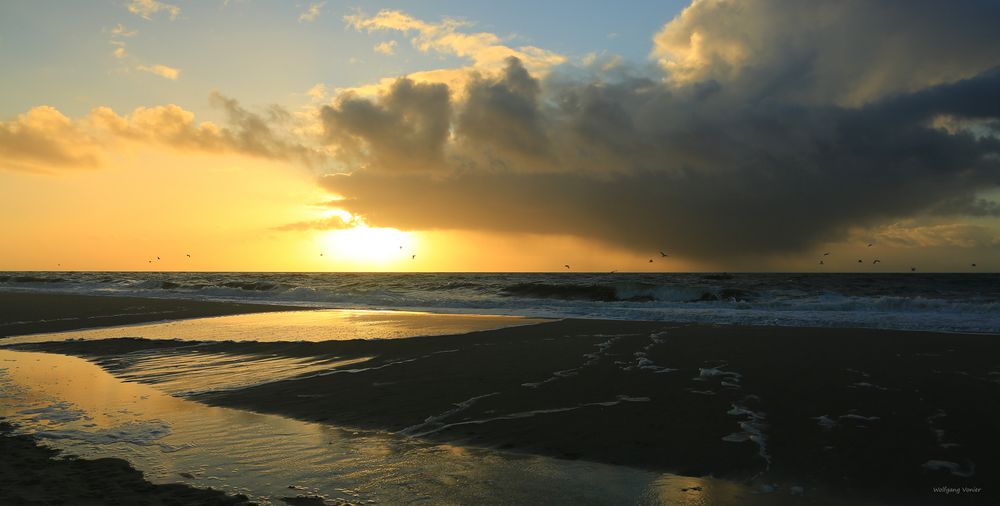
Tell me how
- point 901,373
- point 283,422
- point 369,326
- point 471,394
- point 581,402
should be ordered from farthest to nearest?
point 369,326, point 901,373, point 471,394, point 581,402, point 283,422

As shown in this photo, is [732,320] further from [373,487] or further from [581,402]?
[373,487]

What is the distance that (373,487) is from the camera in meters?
5.69

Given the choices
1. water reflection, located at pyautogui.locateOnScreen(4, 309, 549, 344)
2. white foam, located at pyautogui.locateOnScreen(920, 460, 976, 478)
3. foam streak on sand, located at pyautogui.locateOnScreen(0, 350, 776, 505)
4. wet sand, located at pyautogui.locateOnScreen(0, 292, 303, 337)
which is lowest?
wet sand, located at pyautogui.locateOnScreen(0, 292, 303, 337)

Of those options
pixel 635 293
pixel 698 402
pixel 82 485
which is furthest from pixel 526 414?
pixel 635 293

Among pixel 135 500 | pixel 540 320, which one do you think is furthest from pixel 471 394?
pixel 540 320

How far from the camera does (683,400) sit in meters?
9.53

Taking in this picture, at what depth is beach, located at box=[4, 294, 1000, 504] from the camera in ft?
21.4

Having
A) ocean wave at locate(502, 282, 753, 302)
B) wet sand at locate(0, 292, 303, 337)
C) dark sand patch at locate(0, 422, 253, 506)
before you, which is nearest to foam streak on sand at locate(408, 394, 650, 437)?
dark sand patch at locate(0, 422, 253, 506)

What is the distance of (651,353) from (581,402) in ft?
19.6

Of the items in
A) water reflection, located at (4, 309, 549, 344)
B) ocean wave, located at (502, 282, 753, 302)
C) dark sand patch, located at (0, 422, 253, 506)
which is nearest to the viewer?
dark sand patch, located at (0, 422, 253, 506)

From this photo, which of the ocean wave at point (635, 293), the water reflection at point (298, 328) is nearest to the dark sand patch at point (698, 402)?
the water reflection at point (298, 328)

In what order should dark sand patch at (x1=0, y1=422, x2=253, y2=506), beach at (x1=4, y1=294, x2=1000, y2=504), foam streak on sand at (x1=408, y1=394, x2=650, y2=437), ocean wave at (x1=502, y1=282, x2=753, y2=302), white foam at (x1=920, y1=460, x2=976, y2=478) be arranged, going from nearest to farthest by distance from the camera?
dark sand patch at (x1=0, y1=422, x2=253, y2=506)
white foam at (x1=920, y1=460, x2=976, y2=478)
beach at (x1=4, y1=294, x2=1000, y2=504)
foam streak on sand at (x1=408, y1=394, x2=650, y2=437)
ocean wave at (x1=502, y1=282, x2=753, y2=302)

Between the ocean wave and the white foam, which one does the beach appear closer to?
the white foam

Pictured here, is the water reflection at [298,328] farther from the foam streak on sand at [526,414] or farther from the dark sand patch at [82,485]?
the dark sand patch at [82,485]
